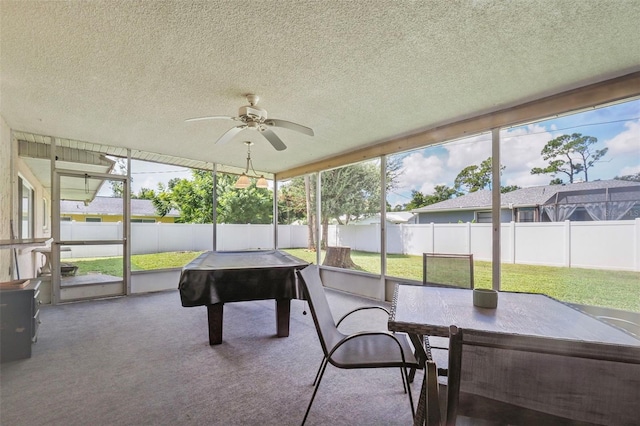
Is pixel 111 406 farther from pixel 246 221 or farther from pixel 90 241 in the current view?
pixel 246 221

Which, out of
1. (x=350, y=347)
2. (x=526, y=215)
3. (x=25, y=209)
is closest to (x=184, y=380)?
(x=350, y=347)

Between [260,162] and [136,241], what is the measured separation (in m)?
2.87

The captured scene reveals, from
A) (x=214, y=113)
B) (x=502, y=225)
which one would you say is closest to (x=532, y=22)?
(x=502, y=225)

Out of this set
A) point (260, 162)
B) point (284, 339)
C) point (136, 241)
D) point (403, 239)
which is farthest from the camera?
point (260, 162)

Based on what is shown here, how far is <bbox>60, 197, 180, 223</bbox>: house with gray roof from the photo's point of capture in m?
4.62

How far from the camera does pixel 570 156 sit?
304 centimetres

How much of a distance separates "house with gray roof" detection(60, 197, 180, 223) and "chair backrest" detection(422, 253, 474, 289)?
5.14 m

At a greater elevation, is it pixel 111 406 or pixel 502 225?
pixel 502 225

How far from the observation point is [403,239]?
4750 mm

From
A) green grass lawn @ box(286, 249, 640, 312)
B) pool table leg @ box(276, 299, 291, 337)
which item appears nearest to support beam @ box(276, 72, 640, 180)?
green grass lawn @ box(286, 249, 640, 312)

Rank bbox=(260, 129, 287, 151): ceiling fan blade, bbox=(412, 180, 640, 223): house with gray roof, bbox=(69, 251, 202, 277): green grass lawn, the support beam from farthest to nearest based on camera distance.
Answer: bbox=(69, 251, 202, 277): green grass lawn < bbox=(260, 129, 287, 151): ceiling fan blade < bbox=(412, 180, 640, 223): house with gray roof < the support beam

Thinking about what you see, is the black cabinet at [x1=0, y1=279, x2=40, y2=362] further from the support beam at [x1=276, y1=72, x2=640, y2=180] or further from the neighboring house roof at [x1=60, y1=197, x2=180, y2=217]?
the support beam at [x1=276, y1=72, x2=640, y2=180]

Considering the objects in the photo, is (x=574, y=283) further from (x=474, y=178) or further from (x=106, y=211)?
(x=106, y=211)

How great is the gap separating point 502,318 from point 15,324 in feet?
13.1
